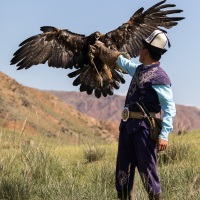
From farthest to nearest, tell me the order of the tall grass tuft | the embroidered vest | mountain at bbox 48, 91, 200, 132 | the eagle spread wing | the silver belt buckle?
mountain at bbox 48, 91, 200, 132
the tall grass tuft
the eagle spread wing
the silver belt buckle
the embroidered vest

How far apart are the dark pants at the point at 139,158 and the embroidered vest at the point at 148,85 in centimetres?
25

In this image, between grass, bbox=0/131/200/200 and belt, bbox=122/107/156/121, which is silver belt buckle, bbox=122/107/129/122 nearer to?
belt, bbox=122/107/156/121

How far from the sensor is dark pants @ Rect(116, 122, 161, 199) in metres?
4.35

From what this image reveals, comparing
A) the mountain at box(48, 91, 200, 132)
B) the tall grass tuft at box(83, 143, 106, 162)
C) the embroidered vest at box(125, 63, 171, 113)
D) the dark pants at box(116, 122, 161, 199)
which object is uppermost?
the embroidered vest at box(125, 63, 171, 113)

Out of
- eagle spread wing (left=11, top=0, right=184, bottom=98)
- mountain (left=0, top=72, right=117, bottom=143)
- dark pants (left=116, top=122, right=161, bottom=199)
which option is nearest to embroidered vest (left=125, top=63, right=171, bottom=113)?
dark pants (left=116, top=122, right=161, bottom=199)

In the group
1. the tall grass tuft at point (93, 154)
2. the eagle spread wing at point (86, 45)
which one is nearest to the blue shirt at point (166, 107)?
the eagle spread wing at point (86, 45)

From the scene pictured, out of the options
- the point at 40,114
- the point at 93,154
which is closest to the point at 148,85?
the point at 93,154

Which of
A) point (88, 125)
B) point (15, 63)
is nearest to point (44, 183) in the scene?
point (15, 63)

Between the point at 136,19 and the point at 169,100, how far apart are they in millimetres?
3252

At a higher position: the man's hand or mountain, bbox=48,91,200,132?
the man's hand

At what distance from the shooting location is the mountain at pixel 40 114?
4362cm

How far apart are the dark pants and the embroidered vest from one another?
0.25 meters

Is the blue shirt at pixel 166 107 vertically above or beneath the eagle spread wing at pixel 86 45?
beneath

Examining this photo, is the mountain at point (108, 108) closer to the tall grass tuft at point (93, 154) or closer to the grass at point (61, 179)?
the tall grass tuft at point (93, 154)
